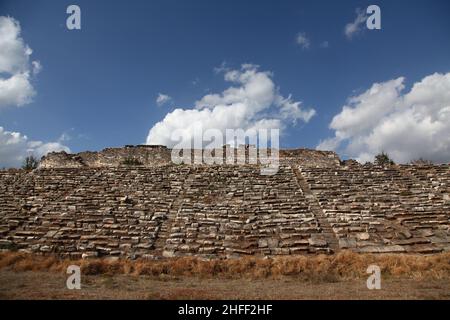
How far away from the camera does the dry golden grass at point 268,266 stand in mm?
10711

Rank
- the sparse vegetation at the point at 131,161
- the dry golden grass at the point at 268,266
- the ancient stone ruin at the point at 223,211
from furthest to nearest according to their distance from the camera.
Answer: the sparse vegetation at the point at 131,161, the ancient stone ruin at the point at 223,211, the dry golden grass at the point at 268,266

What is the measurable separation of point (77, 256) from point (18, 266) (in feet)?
6.41

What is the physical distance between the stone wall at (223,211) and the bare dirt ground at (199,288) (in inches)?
96.5

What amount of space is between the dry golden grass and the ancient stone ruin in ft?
3.07

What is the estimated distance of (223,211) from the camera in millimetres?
16375

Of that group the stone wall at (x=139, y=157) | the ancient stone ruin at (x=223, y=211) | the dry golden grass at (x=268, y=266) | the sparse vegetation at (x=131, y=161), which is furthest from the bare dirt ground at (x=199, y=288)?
the stone wall at (x=139, y=157)

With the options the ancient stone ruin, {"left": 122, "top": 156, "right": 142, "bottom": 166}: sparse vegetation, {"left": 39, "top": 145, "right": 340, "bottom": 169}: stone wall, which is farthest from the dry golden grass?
{"left": 39, "top": 145, "right": 340, "bottom": 169}: stone wall

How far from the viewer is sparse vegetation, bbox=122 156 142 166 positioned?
27.7 meters

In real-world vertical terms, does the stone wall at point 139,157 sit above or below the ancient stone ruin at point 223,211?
above

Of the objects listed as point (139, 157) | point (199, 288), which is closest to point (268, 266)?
point (199, 288)

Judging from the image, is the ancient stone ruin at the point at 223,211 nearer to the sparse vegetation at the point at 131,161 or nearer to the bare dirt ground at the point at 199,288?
the bare dirt ground at the point at 199,288

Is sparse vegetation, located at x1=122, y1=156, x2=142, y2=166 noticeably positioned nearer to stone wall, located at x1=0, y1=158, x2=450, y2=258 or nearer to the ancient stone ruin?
stone wall, located at x1=0, y1=158, x2=450, y2=258

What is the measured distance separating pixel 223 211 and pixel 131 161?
13987 mm

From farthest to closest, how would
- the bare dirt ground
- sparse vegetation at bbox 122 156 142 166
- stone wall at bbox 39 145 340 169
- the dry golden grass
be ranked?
stone wall at bbox 39 145 340 169 < sparse vegetation at bbox 122 156 142 166 < the dry golden grass < the bare dirt ground
